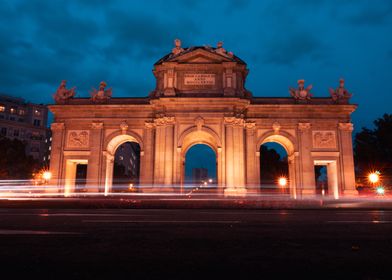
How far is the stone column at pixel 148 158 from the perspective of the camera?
3594 centimetres

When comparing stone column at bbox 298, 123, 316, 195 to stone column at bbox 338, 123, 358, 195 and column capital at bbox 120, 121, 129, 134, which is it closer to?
stone column at bbox 338, 123, 358, 195

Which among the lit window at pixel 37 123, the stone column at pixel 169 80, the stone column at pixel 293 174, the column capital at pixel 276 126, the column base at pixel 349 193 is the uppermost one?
the lit window at pixel 37 123

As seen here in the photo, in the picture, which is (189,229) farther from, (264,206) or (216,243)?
(264,206)

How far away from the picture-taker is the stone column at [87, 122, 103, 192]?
3686cm

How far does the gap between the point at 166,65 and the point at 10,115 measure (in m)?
76.2

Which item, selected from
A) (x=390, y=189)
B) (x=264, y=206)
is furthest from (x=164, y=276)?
(x=390, y=189)

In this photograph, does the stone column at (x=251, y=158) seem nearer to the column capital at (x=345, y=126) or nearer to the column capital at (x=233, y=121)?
the column capital at (x=233, y=121)

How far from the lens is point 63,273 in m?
5.02

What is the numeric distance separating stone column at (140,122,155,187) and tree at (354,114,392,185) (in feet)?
115

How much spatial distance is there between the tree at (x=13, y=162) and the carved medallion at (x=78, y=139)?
930 inches

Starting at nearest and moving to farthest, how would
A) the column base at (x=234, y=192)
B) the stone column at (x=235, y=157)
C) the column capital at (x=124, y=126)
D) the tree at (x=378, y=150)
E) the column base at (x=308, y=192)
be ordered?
1. the column base at (x=234, y=192)
2. the stone column at (x=235, y=157)
3. the column base at (x=308, y=192)
4. the column capital at (x=124, y=126)
5. the tree at (x=378, y=150)

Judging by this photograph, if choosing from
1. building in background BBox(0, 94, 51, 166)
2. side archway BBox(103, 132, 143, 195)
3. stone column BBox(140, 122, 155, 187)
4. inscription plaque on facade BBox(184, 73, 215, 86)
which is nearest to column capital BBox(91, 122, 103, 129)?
side archway BBox(103, 132, 143, 195)

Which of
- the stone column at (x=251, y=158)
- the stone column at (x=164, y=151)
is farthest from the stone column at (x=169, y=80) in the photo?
the stone column at (x=251, y=158)

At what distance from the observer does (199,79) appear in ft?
120
